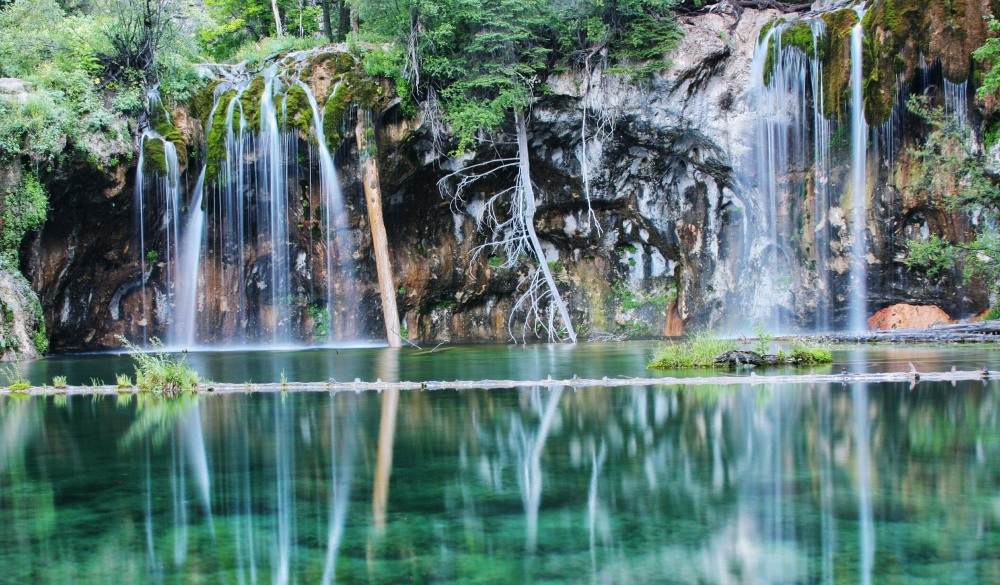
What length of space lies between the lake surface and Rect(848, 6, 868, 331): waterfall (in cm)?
1297

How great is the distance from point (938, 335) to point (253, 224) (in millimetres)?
17798

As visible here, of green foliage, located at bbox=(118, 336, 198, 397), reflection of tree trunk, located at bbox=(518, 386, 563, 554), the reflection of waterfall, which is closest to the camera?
reflection of tree trunk, located at bbox=(518, 386, 563, 554)

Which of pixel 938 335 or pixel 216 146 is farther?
pixel 216 146

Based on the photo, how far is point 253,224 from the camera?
24578mm

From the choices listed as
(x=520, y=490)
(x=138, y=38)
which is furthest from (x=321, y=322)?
(x=520, y=490)

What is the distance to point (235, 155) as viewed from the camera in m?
23.2

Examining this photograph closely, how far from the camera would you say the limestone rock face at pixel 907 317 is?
874 inches

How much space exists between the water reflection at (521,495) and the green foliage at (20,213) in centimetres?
1262

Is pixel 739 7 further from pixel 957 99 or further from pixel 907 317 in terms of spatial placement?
pixel 907 317

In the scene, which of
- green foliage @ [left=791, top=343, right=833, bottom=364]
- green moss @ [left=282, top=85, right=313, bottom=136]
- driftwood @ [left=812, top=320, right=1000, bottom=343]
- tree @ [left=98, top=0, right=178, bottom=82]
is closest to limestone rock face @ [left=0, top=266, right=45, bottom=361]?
tree @ [left=98, top=0, right=178, bottom=82]

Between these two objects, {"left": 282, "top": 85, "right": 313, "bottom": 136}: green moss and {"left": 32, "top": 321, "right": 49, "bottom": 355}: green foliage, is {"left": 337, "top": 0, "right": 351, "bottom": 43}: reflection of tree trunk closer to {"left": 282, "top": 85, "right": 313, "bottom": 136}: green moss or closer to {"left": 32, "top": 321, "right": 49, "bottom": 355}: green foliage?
{"left": 282, "top": 85, "right": 313, "bottom": 136}: green moss

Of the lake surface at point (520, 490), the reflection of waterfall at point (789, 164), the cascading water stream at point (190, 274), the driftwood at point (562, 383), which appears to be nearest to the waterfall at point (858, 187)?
the reflection of waterfall at point (789, 164)

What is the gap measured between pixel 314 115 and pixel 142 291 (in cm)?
760

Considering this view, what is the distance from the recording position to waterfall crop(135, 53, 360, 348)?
Result: 910 inches
